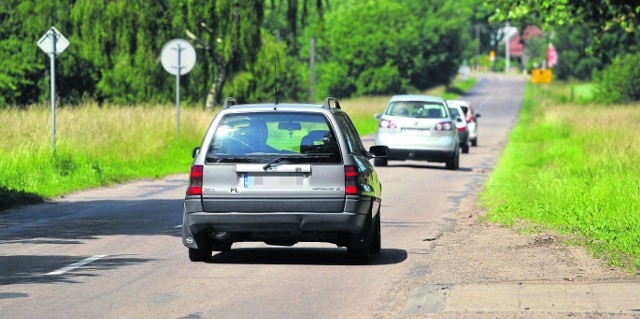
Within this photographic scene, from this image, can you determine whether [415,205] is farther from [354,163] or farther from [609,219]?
[354,163]

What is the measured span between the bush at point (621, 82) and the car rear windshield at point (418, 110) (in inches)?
1892

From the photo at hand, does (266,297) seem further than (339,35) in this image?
No

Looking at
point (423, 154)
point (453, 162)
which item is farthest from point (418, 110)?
point (453, 162)

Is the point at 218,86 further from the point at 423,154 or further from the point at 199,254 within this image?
the point at 199,254

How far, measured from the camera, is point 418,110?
31.6 metres

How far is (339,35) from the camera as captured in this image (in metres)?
132

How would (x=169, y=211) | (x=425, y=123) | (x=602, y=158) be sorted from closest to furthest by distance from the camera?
1. (x=169, y=211)
2. (x=602, y=158)
3. (x=425, y=123)

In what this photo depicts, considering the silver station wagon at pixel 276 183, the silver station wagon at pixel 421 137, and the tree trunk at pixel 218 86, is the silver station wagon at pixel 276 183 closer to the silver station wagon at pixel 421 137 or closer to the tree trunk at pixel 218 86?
the silver station wagon at pixel 421 137

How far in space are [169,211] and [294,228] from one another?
709 centimetres

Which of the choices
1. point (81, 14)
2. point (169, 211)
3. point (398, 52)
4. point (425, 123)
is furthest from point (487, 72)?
point (169, 211)

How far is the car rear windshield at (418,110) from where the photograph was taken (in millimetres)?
31062

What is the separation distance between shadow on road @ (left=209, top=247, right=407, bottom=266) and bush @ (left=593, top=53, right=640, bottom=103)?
65488mm

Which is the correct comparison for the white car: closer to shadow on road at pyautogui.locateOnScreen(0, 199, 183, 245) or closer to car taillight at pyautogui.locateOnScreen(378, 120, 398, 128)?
car taillight at pyautogui.locateOnScreen(378, 120, 398, 128)

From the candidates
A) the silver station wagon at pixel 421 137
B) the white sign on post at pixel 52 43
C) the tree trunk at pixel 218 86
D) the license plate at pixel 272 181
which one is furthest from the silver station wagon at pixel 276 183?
the tree trunk at pixel 218 86
